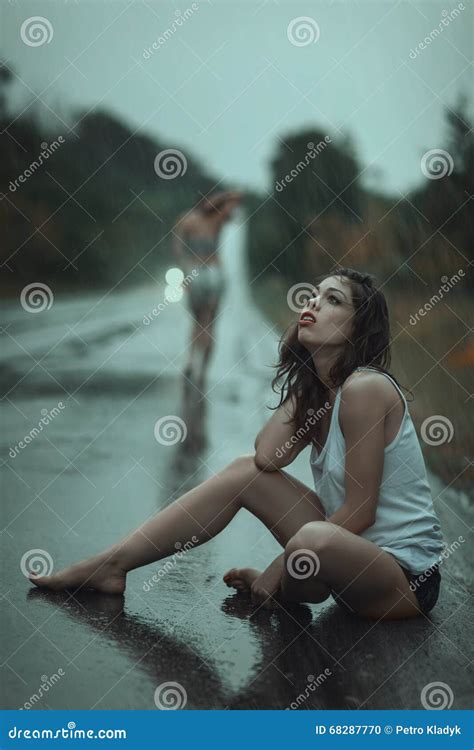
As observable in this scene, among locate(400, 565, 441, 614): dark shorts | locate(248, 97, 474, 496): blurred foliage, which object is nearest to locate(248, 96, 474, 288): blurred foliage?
locate(248, 97, 474, 496): blurred foliage

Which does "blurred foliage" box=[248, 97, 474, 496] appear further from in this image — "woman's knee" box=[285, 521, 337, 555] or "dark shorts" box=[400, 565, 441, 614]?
"woman's knee" box=[285, 521, 337, 555]

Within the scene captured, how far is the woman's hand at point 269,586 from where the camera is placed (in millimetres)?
2037

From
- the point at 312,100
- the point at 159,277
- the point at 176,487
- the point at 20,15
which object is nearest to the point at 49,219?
the point at 159,277

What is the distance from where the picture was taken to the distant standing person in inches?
284

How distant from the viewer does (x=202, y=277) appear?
23.8 feet

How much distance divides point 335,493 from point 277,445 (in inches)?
6.2

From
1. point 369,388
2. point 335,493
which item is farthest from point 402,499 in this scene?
point 369,388

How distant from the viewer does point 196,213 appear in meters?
8.57

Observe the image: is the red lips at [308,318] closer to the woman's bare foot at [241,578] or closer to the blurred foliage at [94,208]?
the woman's bare foot at [241,578]

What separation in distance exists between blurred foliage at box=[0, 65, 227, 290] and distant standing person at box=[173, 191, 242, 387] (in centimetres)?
95

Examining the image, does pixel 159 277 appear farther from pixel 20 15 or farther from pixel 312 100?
pixel 20 15

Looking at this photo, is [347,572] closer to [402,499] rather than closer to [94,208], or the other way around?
[402,499]

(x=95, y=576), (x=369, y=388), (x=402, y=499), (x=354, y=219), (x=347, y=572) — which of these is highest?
(x=354, y=219)

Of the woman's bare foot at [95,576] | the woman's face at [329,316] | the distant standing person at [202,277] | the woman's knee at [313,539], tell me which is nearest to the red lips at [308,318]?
the woman's face at [329,316]
